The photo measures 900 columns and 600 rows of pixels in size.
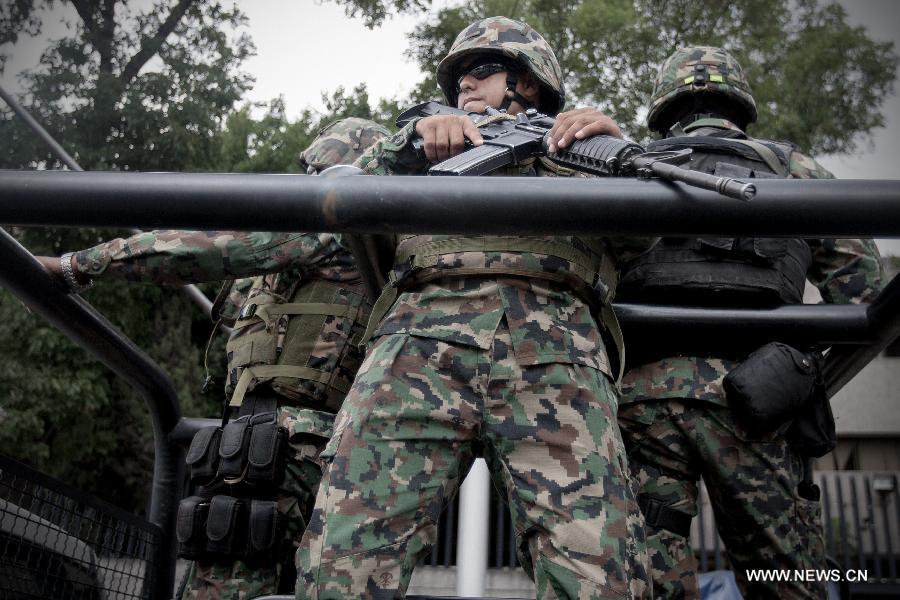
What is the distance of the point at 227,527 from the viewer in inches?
87.7

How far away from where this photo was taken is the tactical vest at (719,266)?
2283 mm

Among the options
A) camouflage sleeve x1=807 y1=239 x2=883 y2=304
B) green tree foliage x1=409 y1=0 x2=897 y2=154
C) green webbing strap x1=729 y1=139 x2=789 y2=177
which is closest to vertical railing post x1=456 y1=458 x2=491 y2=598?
camouflage sleeve x1=807 y1=239 x2=883 y2=304

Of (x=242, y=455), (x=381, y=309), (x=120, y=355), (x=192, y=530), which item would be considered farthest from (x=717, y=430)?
(x=120, y=355)

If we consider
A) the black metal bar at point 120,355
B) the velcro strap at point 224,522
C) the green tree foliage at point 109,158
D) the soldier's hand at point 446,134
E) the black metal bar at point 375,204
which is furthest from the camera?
the green tree foliage at point 109,158

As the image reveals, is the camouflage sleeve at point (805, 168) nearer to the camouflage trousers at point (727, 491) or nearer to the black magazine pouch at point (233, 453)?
the camouflage trousers at point (727, 491)

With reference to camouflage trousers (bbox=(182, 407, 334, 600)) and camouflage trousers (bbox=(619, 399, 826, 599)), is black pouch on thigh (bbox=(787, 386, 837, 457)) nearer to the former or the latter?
camouflage trousers (bbox=(619, 399, 826, 599))

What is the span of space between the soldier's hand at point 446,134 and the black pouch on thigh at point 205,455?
0.93m

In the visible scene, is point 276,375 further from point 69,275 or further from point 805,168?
point 805,168

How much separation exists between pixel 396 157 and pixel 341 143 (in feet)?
2.20

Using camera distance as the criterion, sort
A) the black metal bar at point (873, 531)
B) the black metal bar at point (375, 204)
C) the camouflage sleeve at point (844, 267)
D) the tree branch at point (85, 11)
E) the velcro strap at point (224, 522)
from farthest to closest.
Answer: the black metal bar at point (873, 531) → the tree branch at point (85, 11) → the camouflage sleeve at point (844, 267) → the velcro strap at point (224, 522) → the black metal bar at point (375, 204)

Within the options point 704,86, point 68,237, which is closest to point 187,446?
point 704,86

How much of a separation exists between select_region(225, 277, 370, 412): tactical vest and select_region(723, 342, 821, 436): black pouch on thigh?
1.01m

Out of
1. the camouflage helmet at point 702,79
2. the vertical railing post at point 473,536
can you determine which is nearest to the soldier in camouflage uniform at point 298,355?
the camouflage helmet at point 702,79

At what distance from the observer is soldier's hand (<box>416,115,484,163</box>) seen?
182cm
